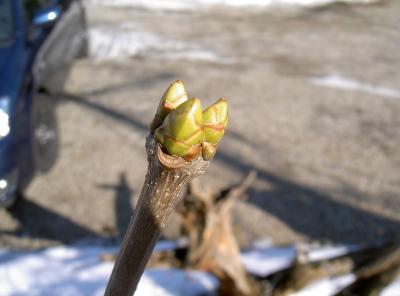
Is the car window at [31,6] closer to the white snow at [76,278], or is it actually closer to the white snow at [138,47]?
the white snow at [76,278]

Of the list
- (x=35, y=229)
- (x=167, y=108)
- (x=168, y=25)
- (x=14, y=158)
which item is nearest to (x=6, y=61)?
(x=14, y=158)

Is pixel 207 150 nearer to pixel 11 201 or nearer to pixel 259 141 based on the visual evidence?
pixel 11 201

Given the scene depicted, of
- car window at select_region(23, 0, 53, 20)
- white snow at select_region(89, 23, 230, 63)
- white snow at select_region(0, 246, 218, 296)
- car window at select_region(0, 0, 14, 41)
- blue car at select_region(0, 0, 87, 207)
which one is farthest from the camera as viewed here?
white snow at select_region(89, 23, 230, 63)

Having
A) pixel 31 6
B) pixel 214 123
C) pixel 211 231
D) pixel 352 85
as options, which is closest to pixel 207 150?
pixel 214 123

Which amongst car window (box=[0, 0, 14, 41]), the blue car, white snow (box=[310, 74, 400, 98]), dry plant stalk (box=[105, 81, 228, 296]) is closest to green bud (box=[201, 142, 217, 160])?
dry plant stalk (box=[105, 81, 228, 296])

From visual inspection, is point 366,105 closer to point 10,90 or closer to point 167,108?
point 10,90

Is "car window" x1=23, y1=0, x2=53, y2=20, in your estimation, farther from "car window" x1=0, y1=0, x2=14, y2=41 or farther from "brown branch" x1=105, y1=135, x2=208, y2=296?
"brown branch" x1=105, y1=135, x2=208, y2=296
